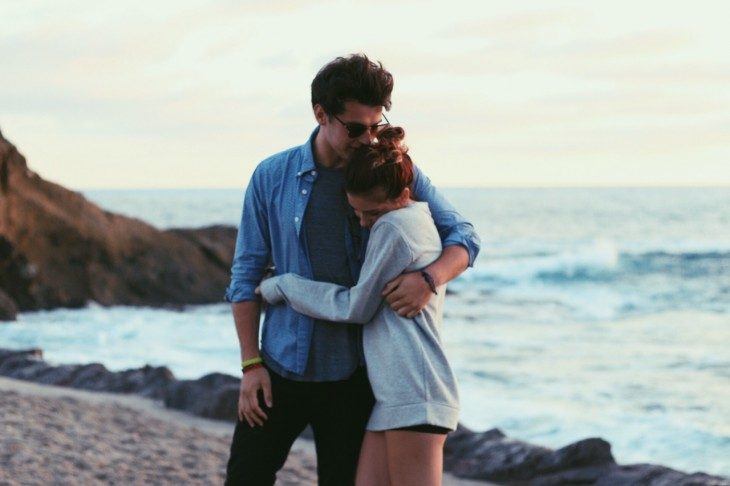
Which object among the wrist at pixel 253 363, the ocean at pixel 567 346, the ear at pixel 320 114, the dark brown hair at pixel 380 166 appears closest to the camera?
the dark brown hair at pixel 380 166

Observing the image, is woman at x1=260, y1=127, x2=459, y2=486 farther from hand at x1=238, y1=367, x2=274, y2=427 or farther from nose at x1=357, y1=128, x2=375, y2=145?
hand at x1=238, y1=367, x2=274, y2=427

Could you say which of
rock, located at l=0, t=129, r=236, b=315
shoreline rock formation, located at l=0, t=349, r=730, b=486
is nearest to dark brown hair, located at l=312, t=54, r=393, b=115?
shoreline rock formation, located at l=0, t=349, r=730, b=486

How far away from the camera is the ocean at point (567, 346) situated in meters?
10.1

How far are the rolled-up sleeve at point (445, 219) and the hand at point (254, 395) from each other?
653 mm

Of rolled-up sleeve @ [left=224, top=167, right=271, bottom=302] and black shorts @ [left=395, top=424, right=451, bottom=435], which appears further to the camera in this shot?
rolled-up sleeve @ [left=224, top=167, right=271, bottom=302]

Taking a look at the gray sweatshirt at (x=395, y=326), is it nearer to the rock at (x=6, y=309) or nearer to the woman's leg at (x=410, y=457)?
the woman's leg at (x=410, y=457)

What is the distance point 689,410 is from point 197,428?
210 inches

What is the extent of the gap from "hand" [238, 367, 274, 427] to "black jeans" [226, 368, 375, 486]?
0.03 metres

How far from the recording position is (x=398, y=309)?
315 centimetres

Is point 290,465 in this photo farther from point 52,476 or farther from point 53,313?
point 53,313

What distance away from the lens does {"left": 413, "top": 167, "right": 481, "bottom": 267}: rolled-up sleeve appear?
335 centimetres

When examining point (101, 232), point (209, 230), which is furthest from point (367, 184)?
point (209, 230)

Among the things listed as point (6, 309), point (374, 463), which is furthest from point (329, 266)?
point (6, 309)

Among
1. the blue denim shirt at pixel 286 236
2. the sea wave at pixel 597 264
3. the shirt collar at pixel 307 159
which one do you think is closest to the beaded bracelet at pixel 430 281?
the blue denim shirt at pixel 286 236
